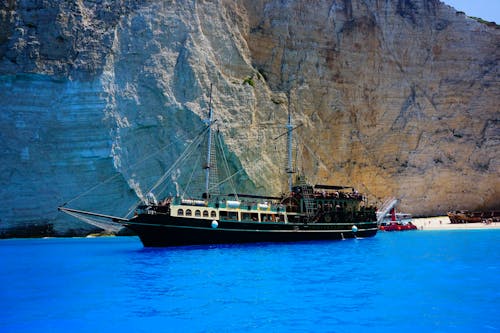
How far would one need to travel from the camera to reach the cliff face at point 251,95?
41875 millimetres

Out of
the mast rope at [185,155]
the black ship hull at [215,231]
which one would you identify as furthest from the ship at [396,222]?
the mast rope at [185,155]

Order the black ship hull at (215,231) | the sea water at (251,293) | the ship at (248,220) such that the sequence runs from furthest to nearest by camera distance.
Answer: the ship at (248,220), the black ship hull at (215,231), the sea water at (251,293)

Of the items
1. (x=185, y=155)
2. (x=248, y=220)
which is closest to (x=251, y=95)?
(x=185, y=155)

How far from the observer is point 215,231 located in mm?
29812

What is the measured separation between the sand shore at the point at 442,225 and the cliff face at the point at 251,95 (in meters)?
1.90

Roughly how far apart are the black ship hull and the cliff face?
11.6 metres

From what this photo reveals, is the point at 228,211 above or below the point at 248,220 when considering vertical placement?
above

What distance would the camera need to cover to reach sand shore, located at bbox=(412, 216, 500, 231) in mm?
46069

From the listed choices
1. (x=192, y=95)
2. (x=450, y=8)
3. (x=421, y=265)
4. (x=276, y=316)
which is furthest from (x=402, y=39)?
(x=276, y=316)

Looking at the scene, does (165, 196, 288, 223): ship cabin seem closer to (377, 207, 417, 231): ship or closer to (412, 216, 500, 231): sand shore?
(377, 207, 417, 231): ship

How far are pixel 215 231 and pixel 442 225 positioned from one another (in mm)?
27989

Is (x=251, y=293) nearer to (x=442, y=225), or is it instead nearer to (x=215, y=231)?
(x=215, y=231)

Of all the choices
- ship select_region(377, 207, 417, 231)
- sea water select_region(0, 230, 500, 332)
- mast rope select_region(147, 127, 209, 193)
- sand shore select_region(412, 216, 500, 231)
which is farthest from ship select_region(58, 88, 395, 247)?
sand shore select_region(412, 216, 500, 231)

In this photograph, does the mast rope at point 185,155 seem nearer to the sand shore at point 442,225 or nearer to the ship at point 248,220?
the ship at point 248,220
